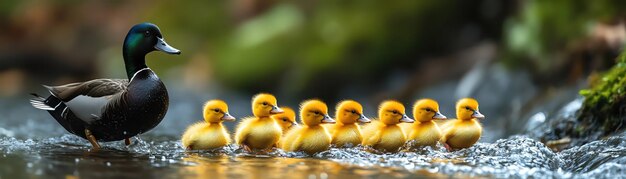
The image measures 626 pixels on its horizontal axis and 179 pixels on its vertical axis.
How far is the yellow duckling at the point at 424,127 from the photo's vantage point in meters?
8.52

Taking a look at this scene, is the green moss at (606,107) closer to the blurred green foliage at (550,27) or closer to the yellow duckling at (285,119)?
the yellow duckling at (285,119)

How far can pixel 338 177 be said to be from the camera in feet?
21.2

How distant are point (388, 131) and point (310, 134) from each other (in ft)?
2.20

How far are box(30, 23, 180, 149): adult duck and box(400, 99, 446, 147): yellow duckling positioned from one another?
2080 mm

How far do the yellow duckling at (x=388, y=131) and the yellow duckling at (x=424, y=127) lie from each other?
0.49ft

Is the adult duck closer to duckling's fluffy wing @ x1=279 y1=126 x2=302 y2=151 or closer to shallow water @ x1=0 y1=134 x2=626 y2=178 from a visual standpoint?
shallow water @ x1=0 y1=134 x2=626 y2=178

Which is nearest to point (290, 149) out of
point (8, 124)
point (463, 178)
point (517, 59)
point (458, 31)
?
point (463, 178)

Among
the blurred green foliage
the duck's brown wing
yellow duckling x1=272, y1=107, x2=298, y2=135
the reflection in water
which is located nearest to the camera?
the reflection in water

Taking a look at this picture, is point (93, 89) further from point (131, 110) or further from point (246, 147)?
point (246, 147)

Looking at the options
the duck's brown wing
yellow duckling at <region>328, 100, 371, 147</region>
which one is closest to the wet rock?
yellow duckling at <region>328, 100, 371, 147</region>

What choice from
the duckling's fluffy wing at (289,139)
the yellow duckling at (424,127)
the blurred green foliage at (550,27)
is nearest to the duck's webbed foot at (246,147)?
the duckling's fluffy wing at (289,139)

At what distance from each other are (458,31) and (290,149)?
7.16 m

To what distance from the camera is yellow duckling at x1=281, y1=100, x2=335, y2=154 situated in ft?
26.8

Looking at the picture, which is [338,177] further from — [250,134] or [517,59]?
[517,59]
